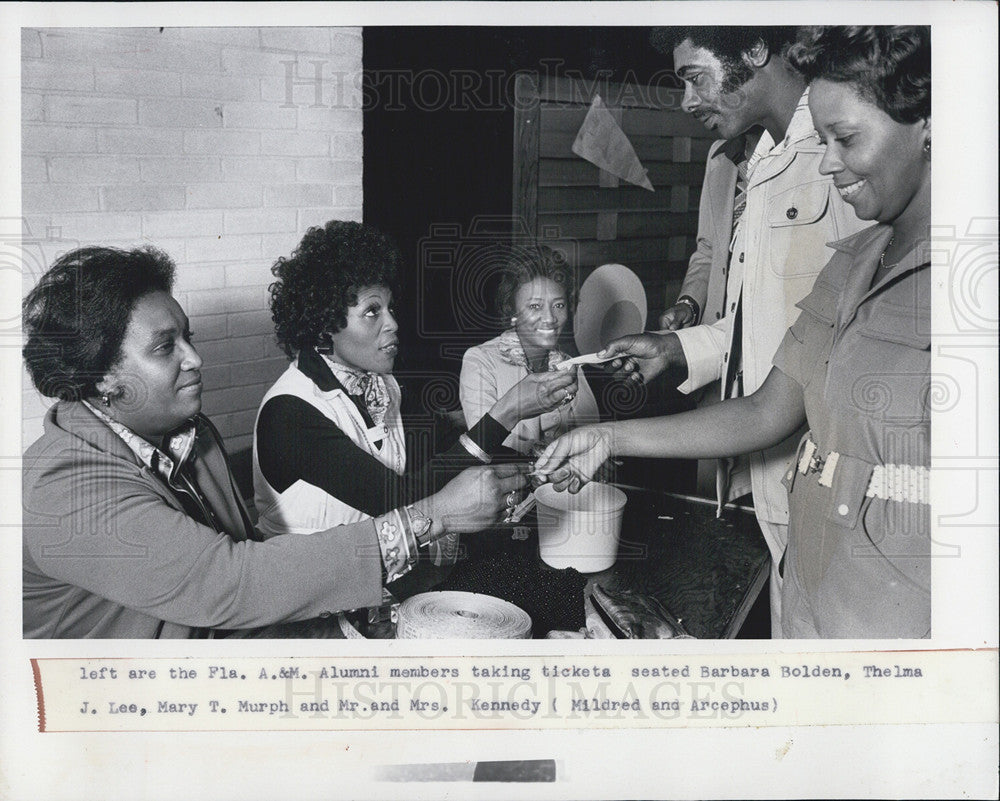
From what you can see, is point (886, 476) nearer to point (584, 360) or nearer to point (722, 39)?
point (584, 360)

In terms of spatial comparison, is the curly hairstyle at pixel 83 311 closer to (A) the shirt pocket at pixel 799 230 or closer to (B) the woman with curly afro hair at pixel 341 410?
(B) the woman with curly afro hair at pixel 341 410

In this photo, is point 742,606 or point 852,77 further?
point 742,606

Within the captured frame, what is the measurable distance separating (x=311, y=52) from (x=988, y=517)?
1975 mm

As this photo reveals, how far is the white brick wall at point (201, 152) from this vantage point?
2463 mm

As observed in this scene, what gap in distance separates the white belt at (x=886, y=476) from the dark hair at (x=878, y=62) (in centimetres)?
81

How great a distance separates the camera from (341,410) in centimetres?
252

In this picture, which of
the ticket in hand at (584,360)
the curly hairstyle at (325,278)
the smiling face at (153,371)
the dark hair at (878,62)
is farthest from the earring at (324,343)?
the dark hair at (878,62)

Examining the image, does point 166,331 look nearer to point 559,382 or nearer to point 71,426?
point 71,426

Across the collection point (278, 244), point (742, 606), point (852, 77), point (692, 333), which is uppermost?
point (852, 77)

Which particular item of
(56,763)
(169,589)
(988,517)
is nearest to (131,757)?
(56,763)

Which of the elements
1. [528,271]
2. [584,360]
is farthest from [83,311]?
[584,360]

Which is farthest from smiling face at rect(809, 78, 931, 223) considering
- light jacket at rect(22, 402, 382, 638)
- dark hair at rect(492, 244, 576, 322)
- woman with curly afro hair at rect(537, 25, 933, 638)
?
light jacket at rect(22, 402, 382, 638)

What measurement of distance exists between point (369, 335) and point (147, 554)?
72 cm

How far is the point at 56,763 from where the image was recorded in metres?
2.54
